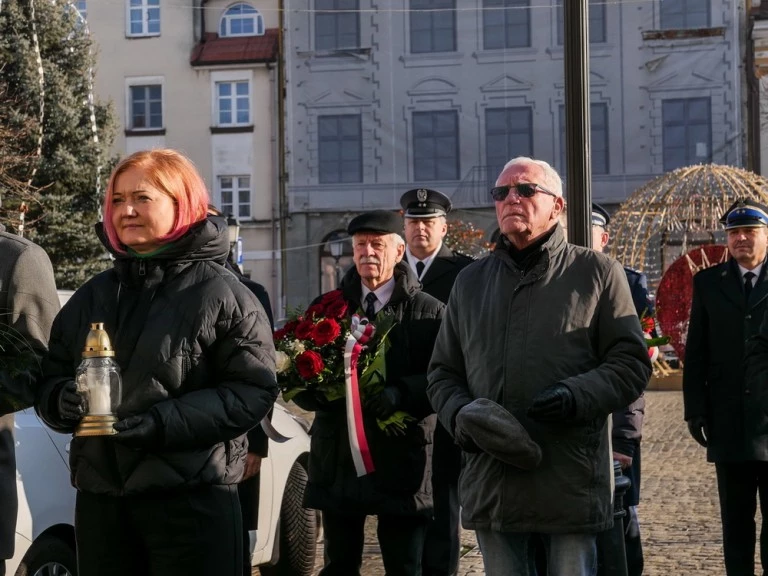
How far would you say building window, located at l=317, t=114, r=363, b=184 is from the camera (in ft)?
141

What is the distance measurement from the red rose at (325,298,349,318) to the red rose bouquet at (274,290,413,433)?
0.02 metres

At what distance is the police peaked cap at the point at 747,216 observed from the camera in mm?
7457

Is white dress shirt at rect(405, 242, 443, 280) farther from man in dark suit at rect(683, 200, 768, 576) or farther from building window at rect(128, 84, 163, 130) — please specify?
building window at rect(128, 84, 163, 130)

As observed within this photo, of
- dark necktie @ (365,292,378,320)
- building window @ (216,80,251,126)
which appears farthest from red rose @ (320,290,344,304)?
building window @ (216,80,251,126)

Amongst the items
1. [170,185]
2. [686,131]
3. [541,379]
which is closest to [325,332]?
[541,379]

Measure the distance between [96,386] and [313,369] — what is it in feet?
7.08

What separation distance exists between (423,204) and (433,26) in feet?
120

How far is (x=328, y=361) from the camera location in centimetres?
618

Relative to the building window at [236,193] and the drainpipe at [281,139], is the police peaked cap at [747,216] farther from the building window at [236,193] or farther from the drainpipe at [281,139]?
the building window at [236,193]

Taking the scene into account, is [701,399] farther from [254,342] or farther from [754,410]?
[254,342]

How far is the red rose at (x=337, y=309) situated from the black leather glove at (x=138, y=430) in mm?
2362

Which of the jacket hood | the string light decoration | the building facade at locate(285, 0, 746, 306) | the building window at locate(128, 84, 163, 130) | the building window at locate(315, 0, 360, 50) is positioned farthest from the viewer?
the building window at locate(128, 84, 163, 130)

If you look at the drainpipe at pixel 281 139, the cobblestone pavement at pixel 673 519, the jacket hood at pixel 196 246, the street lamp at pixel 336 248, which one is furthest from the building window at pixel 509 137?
the jacket hood at pixel 196 246

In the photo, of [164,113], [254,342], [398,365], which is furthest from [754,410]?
[164,113]
